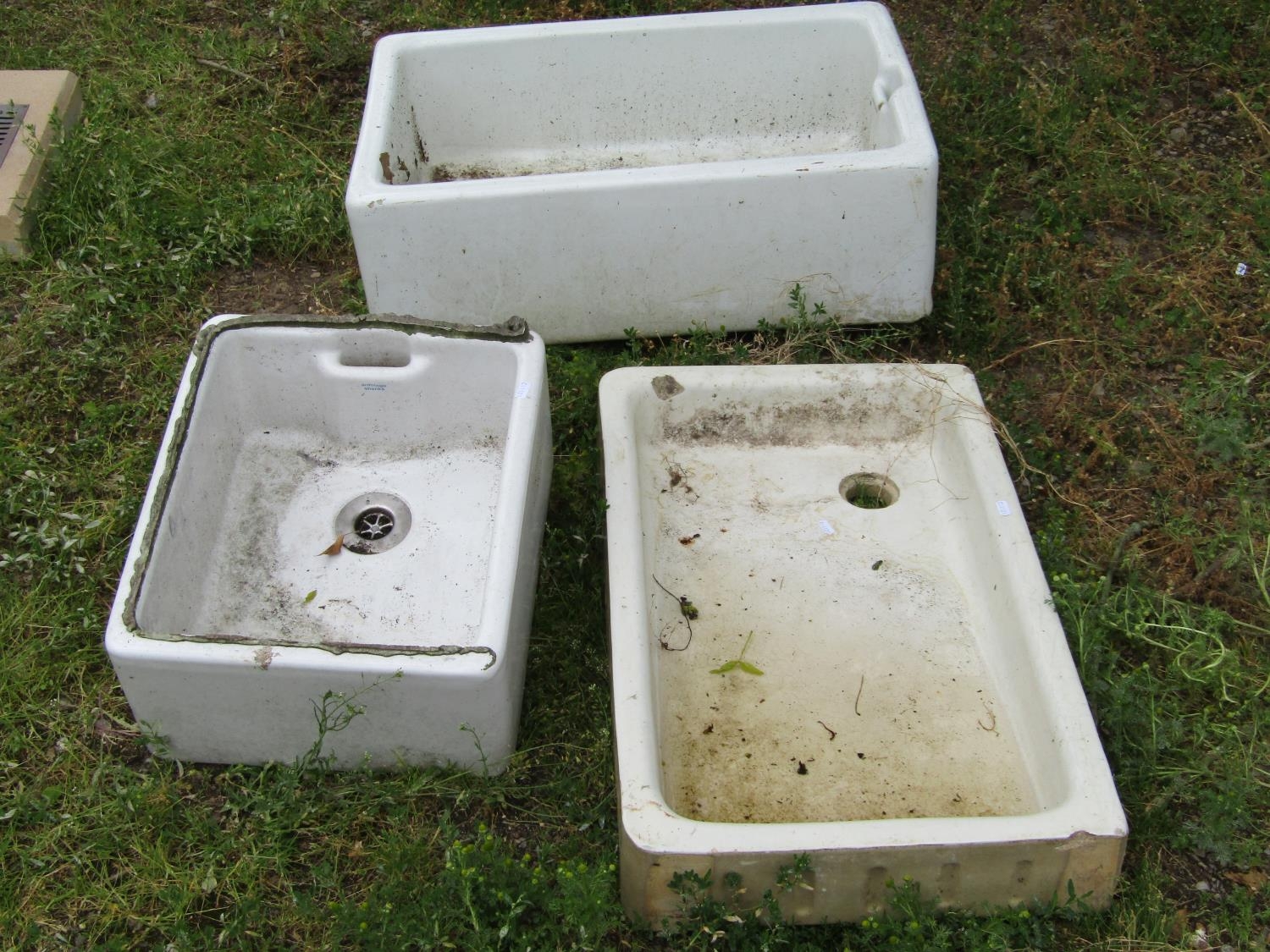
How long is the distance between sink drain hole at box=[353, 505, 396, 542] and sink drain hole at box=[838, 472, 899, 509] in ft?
2.94

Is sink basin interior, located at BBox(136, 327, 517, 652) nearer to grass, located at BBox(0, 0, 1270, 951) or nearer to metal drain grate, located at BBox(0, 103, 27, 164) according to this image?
grass, located at BBox(0, 0, 1270, 951)

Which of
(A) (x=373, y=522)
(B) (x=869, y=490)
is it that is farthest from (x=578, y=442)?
(B) (x=869, y=490)

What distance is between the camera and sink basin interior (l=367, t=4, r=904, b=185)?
2.99m

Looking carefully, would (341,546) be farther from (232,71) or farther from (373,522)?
(232,71)

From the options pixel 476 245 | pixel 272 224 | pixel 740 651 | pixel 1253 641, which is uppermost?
pixel 476 245

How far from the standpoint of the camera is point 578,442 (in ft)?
8.86

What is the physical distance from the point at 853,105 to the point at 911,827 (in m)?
1.98

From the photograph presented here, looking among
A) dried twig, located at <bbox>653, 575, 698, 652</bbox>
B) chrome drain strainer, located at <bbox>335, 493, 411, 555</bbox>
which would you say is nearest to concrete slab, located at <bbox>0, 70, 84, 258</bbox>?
chrome drain strainer, located at <bbox>335, 493, 411, 555</bbox>

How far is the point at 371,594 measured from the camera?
87.0 inches

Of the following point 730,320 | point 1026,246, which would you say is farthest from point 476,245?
point 1026,246

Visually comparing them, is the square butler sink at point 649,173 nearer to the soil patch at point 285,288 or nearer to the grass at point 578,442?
the grass at point 578,442

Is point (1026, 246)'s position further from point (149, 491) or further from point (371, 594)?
point (149, 491)

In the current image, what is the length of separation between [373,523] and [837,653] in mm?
912

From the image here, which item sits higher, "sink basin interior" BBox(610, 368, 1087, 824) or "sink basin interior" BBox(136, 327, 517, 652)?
"sink basin interior" BBox(136, 327, 517, 652)
